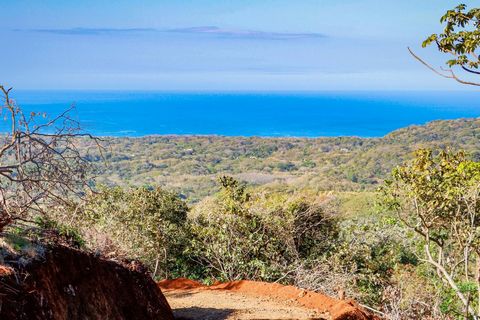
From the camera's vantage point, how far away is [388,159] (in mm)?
98188

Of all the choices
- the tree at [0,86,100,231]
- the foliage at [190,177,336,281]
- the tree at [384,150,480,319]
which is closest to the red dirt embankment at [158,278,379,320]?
the foliage at [190,177,336,281]

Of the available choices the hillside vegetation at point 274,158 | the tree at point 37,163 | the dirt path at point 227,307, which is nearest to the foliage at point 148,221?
the dirt path at point 227,307

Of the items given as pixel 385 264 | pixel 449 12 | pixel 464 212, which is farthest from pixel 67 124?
pixel 385 264

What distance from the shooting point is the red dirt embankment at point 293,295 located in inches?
412

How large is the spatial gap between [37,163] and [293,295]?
7.56 m

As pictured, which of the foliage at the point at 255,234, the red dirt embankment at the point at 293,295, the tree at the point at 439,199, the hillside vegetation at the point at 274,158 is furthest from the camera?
the hillside vegetation at the point at 274,158

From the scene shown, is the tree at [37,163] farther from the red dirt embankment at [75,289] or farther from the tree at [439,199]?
the tree at [439,199]

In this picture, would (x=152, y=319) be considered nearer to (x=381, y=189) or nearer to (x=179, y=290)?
(x=179, y=290)

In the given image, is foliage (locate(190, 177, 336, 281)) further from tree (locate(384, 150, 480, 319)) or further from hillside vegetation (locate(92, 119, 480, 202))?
hillside vegetation (locate(92, 119, 480, 202))

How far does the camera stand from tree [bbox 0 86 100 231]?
5.91 meters

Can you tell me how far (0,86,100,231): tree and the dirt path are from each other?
4796 mm

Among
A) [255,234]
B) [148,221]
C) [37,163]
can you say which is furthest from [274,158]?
[37,163]

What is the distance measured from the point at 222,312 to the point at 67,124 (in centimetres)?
577

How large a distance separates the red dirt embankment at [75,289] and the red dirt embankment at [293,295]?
326 cm
